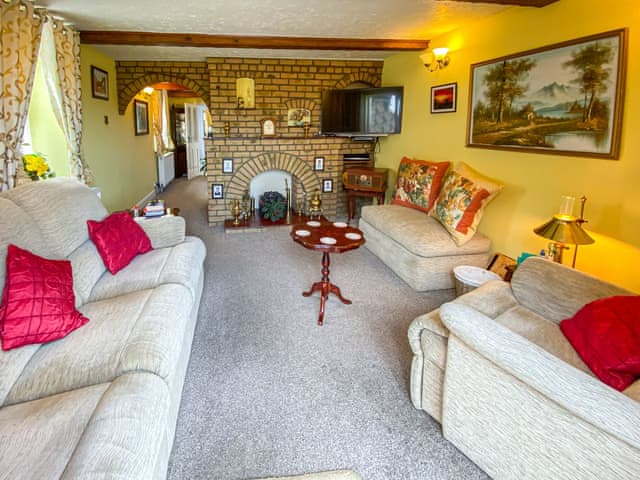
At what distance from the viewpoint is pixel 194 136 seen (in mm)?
10000

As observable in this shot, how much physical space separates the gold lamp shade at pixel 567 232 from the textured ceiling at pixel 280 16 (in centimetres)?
186

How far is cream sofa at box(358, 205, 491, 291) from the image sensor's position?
3316mm

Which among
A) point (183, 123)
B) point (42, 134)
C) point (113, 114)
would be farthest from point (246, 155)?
point (183, 123)

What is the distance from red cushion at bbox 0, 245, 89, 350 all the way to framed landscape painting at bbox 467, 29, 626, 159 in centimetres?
312

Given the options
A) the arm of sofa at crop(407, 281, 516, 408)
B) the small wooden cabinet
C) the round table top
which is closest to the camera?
the arm of sofa at crop(407, 281, 516, 408)

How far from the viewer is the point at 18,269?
5.39 feet

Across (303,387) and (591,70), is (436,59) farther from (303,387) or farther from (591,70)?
(303,387)

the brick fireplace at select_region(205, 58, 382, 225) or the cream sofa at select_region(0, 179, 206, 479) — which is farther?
the brick fireplace at select_region(205, 58, 382, 225)

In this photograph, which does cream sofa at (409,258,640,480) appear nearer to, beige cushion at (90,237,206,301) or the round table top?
the round table top

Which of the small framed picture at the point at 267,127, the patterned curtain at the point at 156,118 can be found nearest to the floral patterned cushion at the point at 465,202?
the small framed picture at the point at 267,127

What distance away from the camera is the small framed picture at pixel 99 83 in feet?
14.8

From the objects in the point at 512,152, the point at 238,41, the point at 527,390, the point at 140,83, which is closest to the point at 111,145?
the point at 140,83

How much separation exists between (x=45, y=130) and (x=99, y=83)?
3.98 ft

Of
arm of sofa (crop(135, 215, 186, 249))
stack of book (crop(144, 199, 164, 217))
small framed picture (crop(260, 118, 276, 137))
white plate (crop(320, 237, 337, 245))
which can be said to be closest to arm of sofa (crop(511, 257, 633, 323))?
white plate (crop(320, 237, 337, 245))
